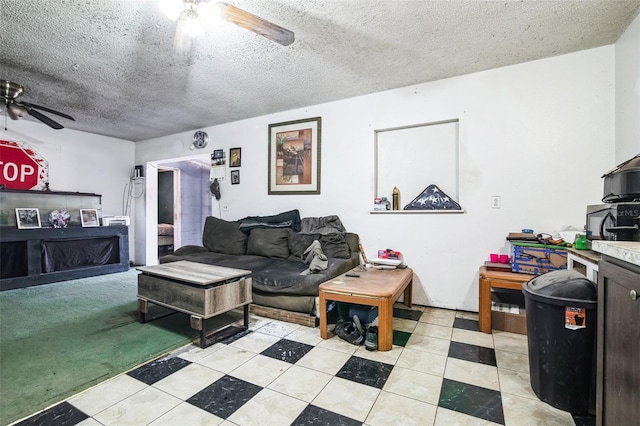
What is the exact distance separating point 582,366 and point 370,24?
247 centimetres

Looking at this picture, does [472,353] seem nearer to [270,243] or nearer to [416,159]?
[416,159]

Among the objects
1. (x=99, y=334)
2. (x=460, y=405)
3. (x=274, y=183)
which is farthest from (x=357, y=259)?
(x=99, y=334)

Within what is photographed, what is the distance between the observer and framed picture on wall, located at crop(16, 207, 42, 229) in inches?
164

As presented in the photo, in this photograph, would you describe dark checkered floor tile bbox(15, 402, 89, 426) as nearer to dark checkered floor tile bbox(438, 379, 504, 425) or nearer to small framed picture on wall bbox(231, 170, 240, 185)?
dark checkered floor tile bbox(438, 379, 504, 425)

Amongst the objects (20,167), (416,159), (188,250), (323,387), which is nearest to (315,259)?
(323,387)

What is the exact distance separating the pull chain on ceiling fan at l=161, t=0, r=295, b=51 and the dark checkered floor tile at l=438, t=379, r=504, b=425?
232 cm

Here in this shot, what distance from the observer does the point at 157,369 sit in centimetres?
183

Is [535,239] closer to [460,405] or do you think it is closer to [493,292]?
[493,292]

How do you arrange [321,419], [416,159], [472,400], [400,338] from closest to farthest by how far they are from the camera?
[321,419]
[472,400]
[400,338]
[416,159]

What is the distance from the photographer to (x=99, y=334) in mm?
2334

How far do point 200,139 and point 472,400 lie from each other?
4964mm

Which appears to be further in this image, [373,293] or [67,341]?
[67,341]

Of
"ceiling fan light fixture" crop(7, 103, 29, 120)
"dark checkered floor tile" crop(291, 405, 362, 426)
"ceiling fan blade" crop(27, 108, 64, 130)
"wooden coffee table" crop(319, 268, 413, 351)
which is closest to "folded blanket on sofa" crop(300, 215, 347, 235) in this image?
Result: "wooden coffee table" crop(319, 268, 413, 351)

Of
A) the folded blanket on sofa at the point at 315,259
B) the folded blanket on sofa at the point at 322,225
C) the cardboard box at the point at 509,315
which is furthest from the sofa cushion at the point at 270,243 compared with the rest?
the cardboard box at the point at 509,315
